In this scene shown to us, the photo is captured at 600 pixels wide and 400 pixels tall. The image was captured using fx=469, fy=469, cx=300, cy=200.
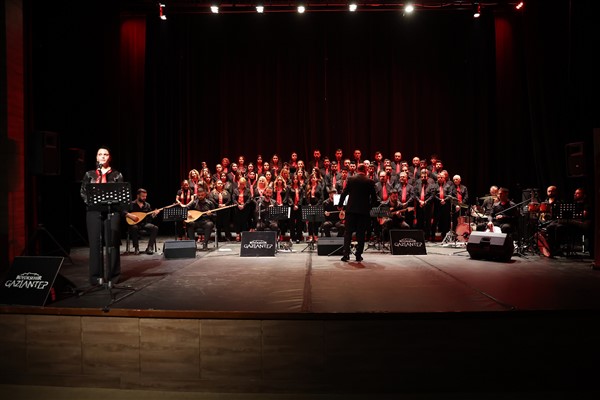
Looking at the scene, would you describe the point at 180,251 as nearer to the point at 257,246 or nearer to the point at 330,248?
the point at 257,246

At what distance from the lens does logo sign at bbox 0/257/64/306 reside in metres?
5.07

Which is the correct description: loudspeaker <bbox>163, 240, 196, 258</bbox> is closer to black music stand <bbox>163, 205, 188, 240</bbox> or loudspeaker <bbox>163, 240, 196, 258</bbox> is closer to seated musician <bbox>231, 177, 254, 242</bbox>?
black music stand <bbox>163, 205, 188, 240</bbox>

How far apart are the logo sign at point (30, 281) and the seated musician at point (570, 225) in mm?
8623

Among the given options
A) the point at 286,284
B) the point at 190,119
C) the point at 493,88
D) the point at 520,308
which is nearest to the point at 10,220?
the point at 286,284

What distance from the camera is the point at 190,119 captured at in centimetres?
1586

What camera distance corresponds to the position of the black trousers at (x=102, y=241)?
20.1 feet

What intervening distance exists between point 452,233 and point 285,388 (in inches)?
324

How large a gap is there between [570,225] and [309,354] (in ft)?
23.2

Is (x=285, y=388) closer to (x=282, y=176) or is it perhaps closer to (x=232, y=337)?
(x=232, y=337)

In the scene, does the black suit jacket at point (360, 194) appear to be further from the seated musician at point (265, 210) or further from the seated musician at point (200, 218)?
the seated musician at point (200, 218)

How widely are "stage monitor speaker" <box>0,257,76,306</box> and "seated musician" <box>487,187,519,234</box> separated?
8.01 meters

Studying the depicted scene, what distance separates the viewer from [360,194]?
8.43 m

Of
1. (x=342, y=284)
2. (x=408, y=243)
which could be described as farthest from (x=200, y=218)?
(x=342, y=284)

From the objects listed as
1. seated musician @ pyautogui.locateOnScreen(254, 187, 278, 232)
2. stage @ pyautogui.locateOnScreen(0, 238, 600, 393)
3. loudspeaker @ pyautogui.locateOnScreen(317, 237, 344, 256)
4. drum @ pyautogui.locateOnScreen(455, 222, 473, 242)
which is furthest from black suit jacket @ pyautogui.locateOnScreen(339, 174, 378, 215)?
stage @ pyautogui.locateOnScreen(0, 238, 600, 393)
